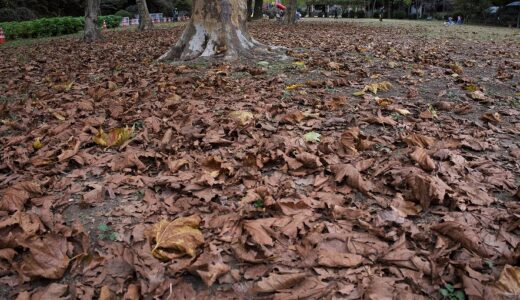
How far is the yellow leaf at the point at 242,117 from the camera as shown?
370 centimetres

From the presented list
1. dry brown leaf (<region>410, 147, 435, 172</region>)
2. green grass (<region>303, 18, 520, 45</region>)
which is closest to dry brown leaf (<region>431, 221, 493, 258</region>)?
dry brown leaf (<region>410, 147, 435, 172</region>)

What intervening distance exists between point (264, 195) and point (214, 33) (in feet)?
17.6

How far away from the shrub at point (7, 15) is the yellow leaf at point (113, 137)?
2328cm

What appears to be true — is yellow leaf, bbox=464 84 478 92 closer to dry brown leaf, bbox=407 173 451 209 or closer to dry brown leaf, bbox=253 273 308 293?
dry brown leaf, bbox=407 173 451 209

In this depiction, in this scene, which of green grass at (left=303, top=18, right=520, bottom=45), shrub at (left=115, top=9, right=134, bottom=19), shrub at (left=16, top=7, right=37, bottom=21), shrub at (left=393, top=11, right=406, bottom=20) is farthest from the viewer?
shrub at (left=393, top=11, right=406, bottom=20)

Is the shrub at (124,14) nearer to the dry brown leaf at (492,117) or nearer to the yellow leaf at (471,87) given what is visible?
the yellow leaf at (471,87)

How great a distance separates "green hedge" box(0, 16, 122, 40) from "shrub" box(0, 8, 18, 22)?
13.4ft

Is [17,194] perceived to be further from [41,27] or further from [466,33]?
[41,27]

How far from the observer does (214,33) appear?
7152mm

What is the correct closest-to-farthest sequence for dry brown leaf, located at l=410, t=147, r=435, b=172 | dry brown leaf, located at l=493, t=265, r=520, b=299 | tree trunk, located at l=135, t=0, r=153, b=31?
1. dry brown leaf, located at l=493, t=265, r=520, b=299
2. dry brown leaf, located at l=410, t=147, r=435, b=172
3. tree trunk, located at l=135, t=0, r=153, b=31

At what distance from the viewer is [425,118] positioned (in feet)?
12.6

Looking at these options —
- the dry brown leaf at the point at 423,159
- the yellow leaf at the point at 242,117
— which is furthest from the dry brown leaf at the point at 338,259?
the yellow leaf at the point at 242,117

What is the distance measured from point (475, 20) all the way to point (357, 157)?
33127 mm

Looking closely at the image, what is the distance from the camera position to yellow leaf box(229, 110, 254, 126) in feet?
12.1
